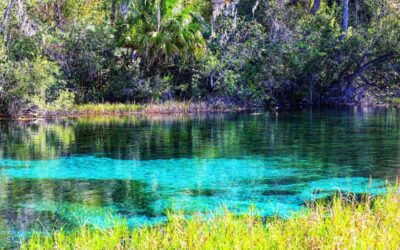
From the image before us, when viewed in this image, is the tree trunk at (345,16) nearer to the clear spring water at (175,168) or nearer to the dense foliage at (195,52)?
the dense foliage at (195,52)

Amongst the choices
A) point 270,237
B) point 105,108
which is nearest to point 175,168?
point 270,237

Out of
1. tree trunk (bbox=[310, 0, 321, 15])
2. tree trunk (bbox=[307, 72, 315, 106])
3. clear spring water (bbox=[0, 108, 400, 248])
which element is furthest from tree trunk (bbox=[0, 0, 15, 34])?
tree trunk (bbox=[310, 0, 321, 15])

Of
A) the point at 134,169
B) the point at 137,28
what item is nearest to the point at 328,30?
the point at 137,28

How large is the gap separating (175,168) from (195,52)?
876 inches

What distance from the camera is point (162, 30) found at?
36625 millimetres

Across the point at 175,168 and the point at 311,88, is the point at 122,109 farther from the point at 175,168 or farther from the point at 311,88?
the point at 175,168

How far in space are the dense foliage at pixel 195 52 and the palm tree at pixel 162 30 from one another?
0.07 meters

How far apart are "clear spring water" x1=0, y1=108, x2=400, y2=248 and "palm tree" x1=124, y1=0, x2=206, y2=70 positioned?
829 cm

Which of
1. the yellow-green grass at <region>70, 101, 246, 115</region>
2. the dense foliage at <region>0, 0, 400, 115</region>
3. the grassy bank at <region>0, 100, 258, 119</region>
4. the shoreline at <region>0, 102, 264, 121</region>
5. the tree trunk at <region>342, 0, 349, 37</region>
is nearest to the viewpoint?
the grassy bank at <region>0, 100, 258, 119</region>

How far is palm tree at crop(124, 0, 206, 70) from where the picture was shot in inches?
1426

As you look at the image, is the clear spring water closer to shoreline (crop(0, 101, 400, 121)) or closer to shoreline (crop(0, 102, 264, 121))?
shoreline (crop(0, 102, 264, 121))

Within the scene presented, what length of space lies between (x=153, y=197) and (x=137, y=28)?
26048 millimetres

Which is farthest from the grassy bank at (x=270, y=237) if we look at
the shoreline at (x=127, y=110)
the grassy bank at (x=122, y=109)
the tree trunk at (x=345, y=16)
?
the tree trunk at (x=345, y=16)

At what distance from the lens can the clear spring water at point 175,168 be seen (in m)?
10.9
